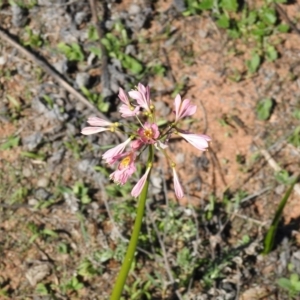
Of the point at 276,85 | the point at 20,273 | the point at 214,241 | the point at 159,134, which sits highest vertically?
the point at 159,134

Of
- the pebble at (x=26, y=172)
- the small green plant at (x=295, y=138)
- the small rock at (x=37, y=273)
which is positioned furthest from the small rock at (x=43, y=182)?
the small green plant at (x=295, y=138)

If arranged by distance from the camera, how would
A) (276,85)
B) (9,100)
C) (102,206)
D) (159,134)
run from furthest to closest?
(276,85), (9,100), (102,206), (159,134)

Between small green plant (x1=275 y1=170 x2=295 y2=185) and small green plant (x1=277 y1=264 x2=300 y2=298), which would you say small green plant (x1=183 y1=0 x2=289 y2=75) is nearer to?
small green plant (x1=275 y1=170 x2=295 y2=185)

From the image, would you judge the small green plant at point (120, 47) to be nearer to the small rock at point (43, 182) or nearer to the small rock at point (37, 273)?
the small rock at point (43, 182)

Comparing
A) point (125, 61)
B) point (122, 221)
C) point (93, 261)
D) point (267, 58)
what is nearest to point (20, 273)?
point (93, 261)

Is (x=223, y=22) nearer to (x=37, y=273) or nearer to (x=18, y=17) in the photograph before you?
(x=18, y=17)

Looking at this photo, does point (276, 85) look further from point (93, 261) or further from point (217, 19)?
point (93, 261)
